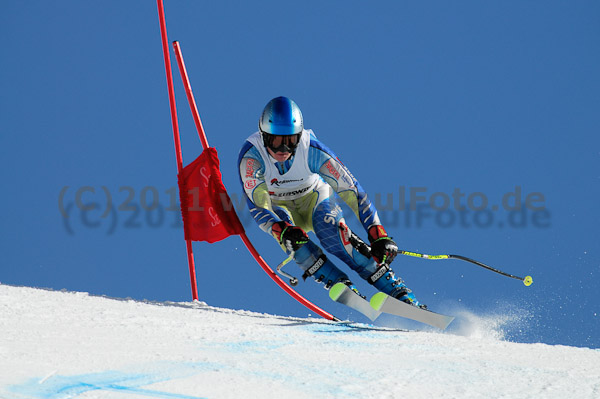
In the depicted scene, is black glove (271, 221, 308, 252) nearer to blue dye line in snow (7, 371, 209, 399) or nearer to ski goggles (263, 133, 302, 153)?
ski goggles (263, 133, 302, 153)

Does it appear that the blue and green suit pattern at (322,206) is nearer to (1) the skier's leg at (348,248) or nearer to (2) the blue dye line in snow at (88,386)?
(1) the skier's leg at (348,248)

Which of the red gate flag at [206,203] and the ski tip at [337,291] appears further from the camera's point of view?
the red gate flag at [206,203]

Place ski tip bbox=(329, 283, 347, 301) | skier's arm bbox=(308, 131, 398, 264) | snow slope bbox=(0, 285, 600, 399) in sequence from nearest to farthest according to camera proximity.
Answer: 1. snow slope bbox=(0, 285, 600, 399)
2. ski tip bbox=(329, 283, 347, 301)
3. skier's arm bbox=(308, 131, 398, 264)

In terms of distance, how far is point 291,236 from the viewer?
4863mm

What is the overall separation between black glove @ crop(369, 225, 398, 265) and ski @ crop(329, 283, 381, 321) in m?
0.34

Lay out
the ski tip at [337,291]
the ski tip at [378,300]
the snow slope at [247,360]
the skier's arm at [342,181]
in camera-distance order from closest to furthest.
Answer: the snow slope at [247,360], the ski tip at [378,300], the ski tip at [337,291], the skier's arm at [342,181]

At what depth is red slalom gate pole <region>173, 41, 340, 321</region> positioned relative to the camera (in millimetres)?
5664

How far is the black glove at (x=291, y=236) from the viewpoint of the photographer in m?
4.86

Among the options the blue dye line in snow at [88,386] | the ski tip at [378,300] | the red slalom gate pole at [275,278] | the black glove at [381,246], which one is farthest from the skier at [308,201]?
the blue dye line in snow at [88,386]

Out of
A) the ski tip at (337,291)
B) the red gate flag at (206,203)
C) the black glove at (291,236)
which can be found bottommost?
the ski tip at (337,291)

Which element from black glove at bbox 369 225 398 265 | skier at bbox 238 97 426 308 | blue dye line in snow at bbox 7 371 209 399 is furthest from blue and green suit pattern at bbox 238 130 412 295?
blue dye line in snow at bbox 7 371 209 399

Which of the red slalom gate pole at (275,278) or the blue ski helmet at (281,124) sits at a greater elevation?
the blue ski helmet at (281,124)

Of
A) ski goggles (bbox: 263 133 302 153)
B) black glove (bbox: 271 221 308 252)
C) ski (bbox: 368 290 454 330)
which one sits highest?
ski goggles (bbox: 263 133 302 153)

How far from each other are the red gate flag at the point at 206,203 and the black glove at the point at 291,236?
39.9 inches
